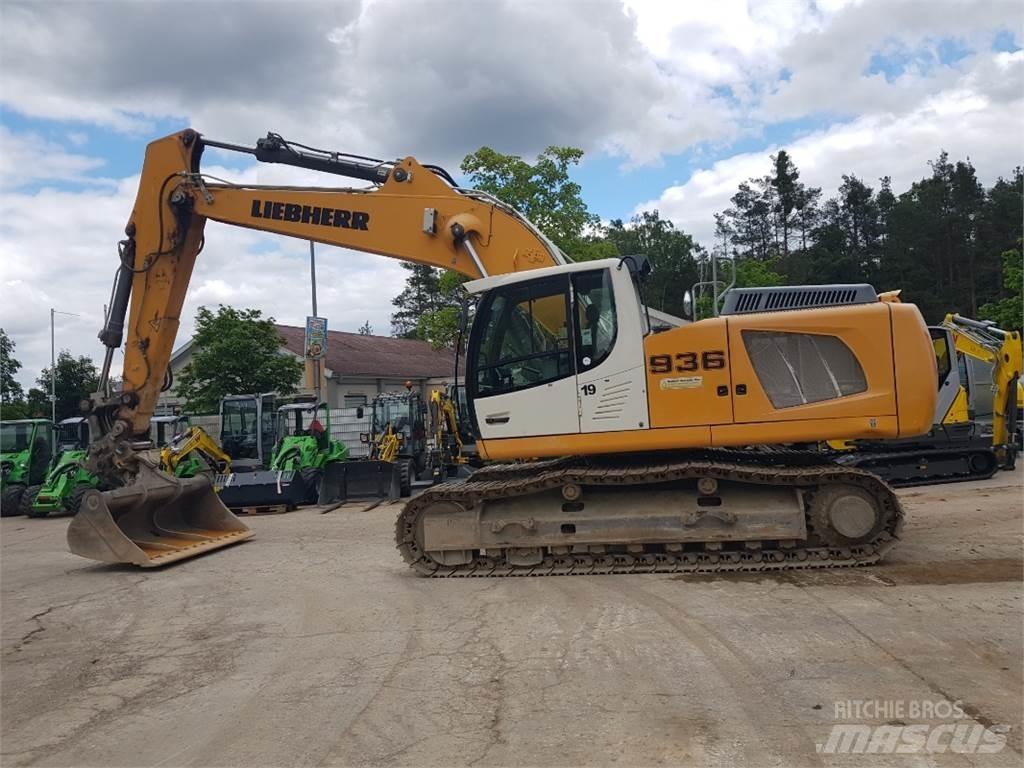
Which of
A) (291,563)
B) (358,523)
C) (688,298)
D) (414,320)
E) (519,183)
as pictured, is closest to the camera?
(688,298)

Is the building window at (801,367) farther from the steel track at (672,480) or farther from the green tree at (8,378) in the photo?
the green tree at (8,378)

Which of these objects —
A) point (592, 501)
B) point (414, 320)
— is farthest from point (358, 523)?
point (414, 320)

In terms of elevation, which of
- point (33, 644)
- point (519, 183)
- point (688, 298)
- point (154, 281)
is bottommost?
point (33, 644)

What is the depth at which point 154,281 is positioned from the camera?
9859 millimetres

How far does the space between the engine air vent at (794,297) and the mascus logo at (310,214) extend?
4206mm

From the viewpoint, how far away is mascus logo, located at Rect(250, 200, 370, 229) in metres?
9.07

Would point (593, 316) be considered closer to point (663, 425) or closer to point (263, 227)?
point (663, 425)

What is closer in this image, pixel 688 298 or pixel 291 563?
pixel 688 298

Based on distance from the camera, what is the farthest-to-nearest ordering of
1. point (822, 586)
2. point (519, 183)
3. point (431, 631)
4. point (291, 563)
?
point (519, 183) → point (291, 563) → point (822, 586) → point (431, 631)

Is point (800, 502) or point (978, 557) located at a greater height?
point (800, 502)

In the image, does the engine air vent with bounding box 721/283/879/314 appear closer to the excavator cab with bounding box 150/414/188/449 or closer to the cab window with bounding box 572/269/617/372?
Result: the cab window with bounding box 572/269/617/372

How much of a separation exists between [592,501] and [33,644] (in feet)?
16.1

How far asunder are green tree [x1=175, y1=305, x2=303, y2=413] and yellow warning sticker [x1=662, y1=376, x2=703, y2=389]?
22.3 m

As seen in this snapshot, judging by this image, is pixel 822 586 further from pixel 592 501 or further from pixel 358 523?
pixel 358 523
